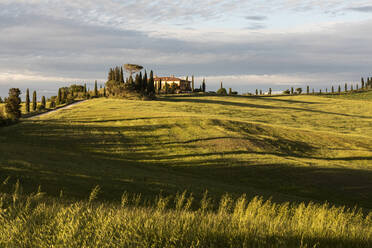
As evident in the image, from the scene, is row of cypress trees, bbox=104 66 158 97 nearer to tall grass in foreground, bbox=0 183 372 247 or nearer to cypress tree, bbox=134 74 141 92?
cypress tree, bbox=134 74 141 92

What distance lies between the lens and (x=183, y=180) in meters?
31.2

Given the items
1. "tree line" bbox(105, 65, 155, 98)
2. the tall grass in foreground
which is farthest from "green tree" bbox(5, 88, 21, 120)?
the tall grass in foreground

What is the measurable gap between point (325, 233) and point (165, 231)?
172 inches

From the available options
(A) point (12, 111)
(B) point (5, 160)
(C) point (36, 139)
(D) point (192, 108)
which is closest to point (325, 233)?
(B) point (5, 160)

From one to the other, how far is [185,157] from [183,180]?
48.8ft

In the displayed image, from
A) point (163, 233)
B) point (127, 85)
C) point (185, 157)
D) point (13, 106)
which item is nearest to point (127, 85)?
point (127, 85)

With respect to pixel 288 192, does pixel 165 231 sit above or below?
above

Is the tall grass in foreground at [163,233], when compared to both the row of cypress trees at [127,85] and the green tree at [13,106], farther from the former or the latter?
the row of cypress trees at [127,85]

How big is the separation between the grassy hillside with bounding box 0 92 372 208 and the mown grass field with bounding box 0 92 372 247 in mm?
153

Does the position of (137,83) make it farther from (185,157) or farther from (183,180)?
(183,180)

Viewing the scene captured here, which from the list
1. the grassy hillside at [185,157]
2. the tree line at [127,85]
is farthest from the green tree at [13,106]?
the tree line at [127,85]

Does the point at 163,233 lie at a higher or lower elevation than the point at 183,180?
higher

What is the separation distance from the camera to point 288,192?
34.9 m

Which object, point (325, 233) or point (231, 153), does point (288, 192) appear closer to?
point (231, 153)
